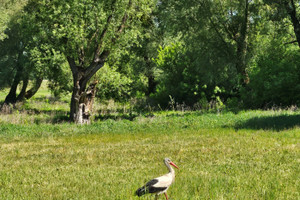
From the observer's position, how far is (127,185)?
7980mm

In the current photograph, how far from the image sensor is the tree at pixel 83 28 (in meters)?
21.9

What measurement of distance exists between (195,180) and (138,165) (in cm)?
270

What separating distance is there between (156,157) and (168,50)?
Answer: 25944 mm

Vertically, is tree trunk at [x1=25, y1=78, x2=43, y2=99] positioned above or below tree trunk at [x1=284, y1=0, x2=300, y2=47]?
below

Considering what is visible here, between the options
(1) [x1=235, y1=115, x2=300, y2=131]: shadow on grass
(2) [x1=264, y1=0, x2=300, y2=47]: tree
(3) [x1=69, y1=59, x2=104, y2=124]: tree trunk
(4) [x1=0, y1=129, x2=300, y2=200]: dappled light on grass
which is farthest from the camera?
(2) [x1=264, y1=0, x2=300, y2=47]: tree

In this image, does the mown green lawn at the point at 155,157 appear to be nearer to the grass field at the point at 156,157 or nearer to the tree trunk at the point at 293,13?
the grass field at the point at 156,157

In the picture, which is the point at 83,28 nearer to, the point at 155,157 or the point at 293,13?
the point at 155,157

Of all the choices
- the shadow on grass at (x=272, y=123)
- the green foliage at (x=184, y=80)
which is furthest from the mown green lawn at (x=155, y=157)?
the green foliage at (x=184, y=80)

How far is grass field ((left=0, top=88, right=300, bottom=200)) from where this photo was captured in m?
7.84

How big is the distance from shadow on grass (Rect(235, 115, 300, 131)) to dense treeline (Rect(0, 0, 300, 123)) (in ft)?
22.9

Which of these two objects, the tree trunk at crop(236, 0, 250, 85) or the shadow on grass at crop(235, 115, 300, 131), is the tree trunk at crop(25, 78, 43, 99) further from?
the shadow on grass at crop(235, 115, 300, 131)

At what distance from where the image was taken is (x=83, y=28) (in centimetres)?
2270

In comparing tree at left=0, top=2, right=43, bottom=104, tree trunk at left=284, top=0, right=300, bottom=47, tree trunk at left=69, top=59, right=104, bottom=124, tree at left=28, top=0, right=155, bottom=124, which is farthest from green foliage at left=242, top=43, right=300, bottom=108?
tree at left=0, top=2, right=43, bottom=104

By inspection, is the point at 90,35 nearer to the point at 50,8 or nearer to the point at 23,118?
the point at 50,8
